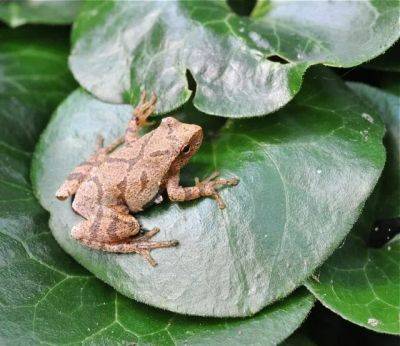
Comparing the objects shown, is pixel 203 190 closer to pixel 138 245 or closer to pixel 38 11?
pixel 138 245

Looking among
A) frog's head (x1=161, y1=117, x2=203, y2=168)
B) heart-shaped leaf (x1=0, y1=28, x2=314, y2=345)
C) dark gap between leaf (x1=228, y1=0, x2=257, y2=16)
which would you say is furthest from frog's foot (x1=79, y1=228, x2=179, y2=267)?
dark gap between leaf (x1=228, y1=0, x2=257, y2=16)

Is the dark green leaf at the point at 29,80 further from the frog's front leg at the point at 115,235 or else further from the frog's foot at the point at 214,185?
the frog's foot at the point at 214,185

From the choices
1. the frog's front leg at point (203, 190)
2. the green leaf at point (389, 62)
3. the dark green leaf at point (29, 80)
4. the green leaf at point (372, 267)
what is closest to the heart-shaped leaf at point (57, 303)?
the dark green leaf at point (29, 80)

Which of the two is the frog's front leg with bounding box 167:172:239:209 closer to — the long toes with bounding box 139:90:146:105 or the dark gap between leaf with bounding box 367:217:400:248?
the long toes with bounding box 139:90:146:105

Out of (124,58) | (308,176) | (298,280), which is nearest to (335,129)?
(308,176)

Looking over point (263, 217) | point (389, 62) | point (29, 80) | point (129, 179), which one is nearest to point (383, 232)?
point (263, 217)

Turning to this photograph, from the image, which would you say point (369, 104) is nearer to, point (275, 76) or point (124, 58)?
point (275, 76)
